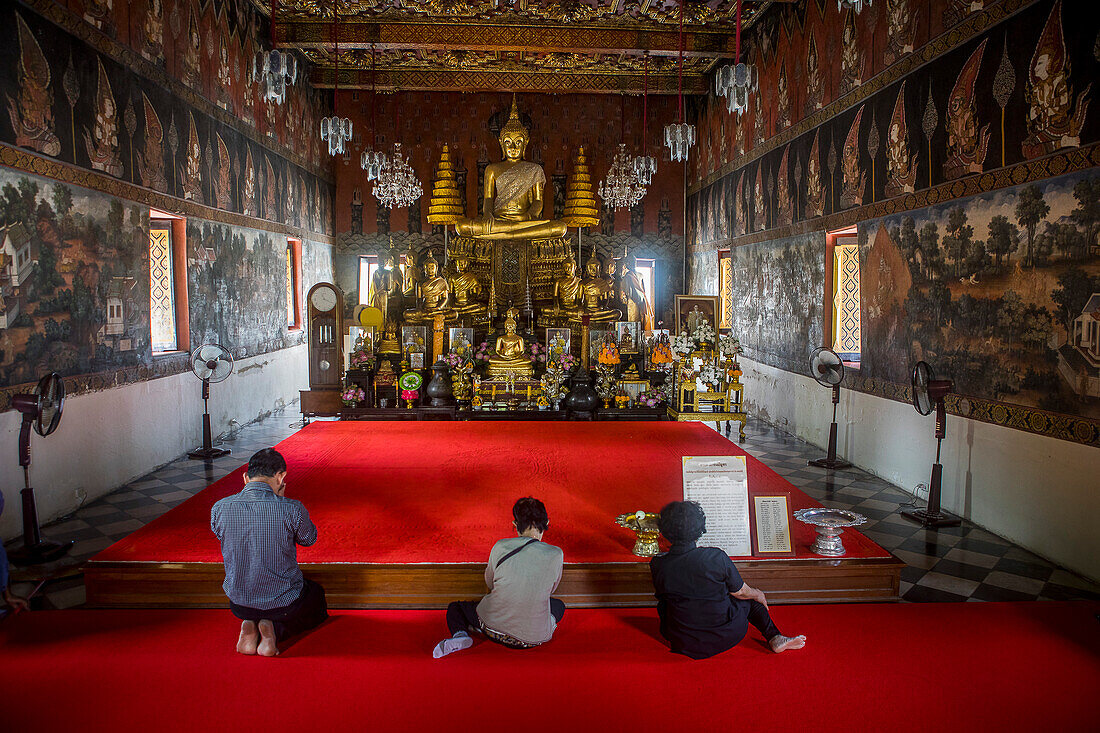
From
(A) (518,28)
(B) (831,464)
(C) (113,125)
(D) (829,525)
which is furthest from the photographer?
(A) (518,28)

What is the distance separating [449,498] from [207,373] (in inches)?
164

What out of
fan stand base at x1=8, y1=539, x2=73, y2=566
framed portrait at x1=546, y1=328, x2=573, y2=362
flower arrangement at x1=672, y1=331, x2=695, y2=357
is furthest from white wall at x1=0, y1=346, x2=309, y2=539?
flower arrangement at x1=672, y1=331, x2=695, y2=357

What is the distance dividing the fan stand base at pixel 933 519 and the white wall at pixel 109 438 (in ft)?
22.0

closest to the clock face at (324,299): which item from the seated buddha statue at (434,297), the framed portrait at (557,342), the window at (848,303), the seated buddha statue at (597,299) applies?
the seated buddha statue at (434,297)

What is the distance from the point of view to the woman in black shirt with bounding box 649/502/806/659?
2.92m

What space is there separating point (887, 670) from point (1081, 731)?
685mm

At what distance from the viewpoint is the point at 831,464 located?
7148 millimetres

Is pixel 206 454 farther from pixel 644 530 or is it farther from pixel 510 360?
pixel 644 530

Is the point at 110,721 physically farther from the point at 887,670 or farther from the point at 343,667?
the point at 887,670

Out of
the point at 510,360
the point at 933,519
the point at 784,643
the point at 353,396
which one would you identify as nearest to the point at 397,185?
the point at 510,360

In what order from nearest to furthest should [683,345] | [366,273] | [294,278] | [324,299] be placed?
[683,345]
[324,299]
[294,278]
[366,273]

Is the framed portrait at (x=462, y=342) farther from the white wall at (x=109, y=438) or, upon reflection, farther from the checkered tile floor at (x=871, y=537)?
the checkered tile floor at (x=871, y=537)

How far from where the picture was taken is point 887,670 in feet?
9.90

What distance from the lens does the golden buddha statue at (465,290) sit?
35.3 ft
